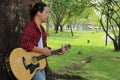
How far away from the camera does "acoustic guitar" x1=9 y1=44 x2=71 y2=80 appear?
520cm

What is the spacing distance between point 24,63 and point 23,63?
2 cm

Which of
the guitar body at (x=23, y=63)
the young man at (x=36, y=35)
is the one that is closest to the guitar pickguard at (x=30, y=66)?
the guitar body at (x=23, y=63)

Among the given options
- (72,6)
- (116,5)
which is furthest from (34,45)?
(116,5)

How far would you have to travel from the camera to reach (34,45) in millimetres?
5344

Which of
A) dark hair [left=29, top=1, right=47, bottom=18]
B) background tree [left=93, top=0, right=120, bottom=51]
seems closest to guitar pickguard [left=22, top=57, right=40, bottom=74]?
dark hair [left=29, top=1, right=47, bottom=18]

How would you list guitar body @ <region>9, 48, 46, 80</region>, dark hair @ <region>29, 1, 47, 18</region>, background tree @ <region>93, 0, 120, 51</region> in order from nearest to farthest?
guitar body @ <region>9, 48, 46, 80</region> < dark hair @ <region>29, 1, 47, 18</region> < background tree @ <region>93, 0, 120, 51</region>

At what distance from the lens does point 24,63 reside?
5281 millimetres

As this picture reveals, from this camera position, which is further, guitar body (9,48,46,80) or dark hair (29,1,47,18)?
dark hair (29,1,47,18)

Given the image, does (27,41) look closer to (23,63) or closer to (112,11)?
(23,63)

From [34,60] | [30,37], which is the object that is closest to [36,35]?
[30,37]

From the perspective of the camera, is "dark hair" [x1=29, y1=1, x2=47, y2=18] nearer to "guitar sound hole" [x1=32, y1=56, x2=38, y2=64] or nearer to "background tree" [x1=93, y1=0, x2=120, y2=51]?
"guitar sound hole" [x1=32, y1=56, x2=38, y2=64]

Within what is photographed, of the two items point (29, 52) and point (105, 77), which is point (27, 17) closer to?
point (29, 52)

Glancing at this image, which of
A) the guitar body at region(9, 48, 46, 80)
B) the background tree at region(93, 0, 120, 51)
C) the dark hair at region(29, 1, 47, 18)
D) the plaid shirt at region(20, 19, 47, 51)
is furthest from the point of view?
the background tree at region(93, 0, 120, 51)

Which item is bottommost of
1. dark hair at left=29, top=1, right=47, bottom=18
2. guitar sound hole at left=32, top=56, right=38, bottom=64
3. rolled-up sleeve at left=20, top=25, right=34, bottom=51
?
guitar sound hole at left=32, top=56, right=38, bottom=64
